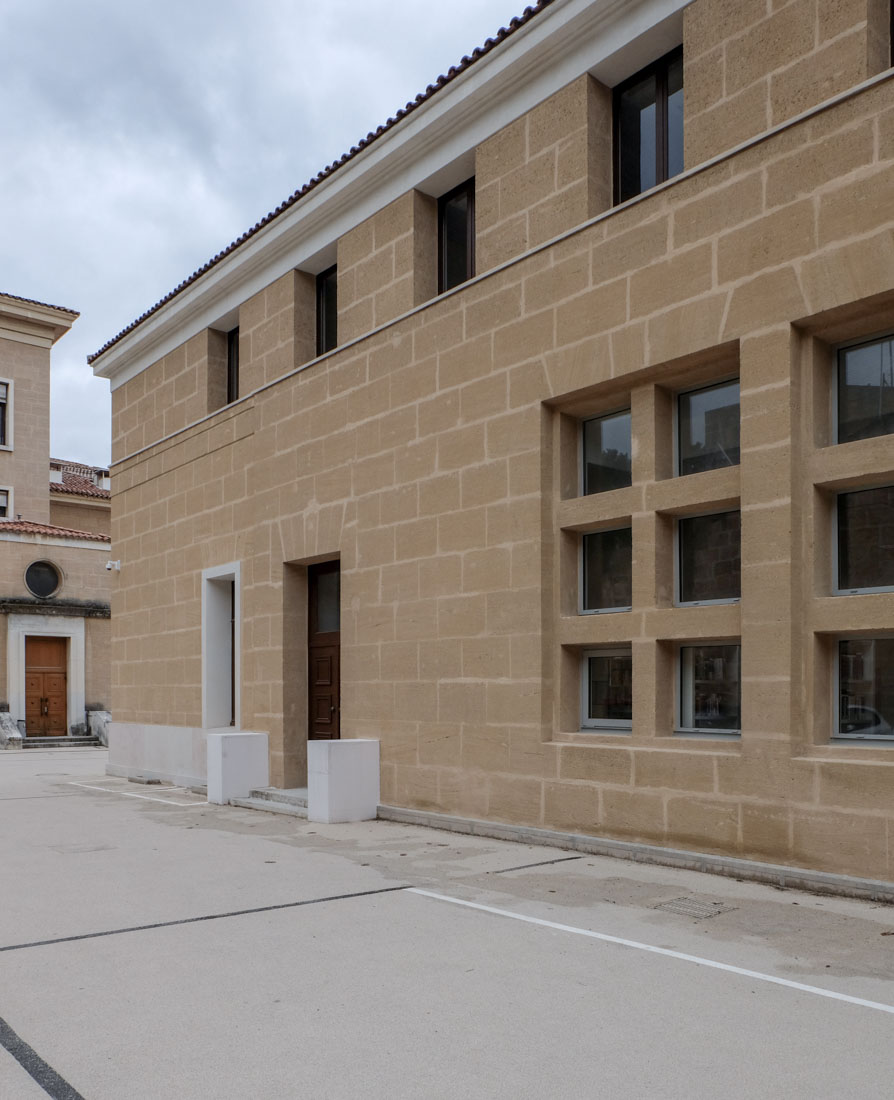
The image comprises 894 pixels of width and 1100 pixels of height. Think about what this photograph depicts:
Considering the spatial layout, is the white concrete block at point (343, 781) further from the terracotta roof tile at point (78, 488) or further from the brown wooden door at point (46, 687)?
the terracotta roof tile at point (78, 488)

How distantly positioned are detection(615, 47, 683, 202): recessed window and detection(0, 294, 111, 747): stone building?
73.4 feet

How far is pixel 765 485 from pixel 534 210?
3.74m

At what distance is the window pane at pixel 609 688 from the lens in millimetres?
8805

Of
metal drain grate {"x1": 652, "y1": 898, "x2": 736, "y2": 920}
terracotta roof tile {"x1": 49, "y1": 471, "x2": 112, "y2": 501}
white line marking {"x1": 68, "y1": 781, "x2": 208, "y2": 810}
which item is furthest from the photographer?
terracotta roof tile {"x1": 49, "y1": 471, "x2": 112, "y2": 501}

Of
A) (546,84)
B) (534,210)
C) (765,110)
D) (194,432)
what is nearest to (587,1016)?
(765,110)

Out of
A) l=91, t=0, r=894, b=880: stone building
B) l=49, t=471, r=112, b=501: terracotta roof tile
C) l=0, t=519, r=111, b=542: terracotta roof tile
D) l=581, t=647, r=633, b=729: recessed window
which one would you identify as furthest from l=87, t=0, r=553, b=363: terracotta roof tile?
l=49, t=471, r=112, b=501: terracotta roof tile

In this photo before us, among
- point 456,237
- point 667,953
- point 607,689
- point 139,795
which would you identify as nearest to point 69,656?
point 139,795

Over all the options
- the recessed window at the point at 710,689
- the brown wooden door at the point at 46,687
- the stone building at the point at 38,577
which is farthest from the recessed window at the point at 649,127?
the brown wooden door at the point at 46,687

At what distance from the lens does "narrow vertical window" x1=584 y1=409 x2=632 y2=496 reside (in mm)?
8984

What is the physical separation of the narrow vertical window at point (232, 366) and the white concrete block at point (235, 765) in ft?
17.2

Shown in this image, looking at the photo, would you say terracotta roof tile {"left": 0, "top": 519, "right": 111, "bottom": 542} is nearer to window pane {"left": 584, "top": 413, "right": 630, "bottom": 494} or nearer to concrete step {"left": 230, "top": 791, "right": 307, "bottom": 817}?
concrete step {"left": 230, "top": 791, "right": 307, "bottom": 817}

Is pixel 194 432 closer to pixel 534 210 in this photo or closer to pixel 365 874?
pixel 534 210

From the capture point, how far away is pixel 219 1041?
13.8 feet

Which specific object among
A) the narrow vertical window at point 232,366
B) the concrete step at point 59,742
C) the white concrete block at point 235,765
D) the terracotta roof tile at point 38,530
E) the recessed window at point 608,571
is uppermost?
the narrow vertical window at point 232,366
